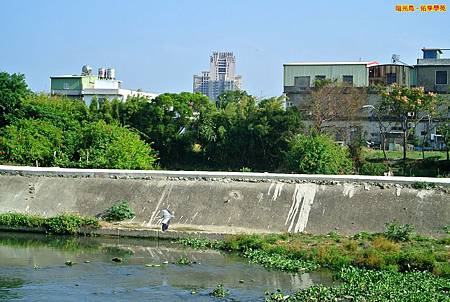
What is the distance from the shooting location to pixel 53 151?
1406 inches

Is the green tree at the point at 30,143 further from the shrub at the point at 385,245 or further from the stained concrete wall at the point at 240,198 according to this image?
the shrub at the point at 385,245

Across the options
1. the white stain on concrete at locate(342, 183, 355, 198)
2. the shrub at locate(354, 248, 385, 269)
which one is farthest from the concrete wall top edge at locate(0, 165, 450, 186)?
the shrub at locate(354, 248, 385, 269)

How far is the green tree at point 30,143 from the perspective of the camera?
3444cm

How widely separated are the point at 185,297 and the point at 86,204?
10850 mm

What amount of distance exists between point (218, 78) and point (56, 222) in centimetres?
13879

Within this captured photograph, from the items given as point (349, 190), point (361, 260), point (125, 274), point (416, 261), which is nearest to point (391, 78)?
point (349, 190)

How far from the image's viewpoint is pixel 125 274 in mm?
19266

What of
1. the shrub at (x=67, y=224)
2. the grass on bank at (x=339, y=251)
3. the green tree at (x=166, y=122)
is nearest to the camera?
the grass on bank at (x=339, y=251)

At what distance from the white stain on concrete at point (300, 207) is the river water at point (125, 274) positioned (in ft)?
10.9

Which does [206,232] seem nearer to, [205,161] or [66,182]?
[66,182]

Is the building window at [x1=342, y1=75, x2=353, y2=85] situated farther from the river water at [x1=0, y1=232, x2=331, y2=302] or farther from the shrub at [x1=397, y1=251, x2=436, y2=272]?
Result: the shrub at [x1=397, y1=251, x2=436, y2=272]

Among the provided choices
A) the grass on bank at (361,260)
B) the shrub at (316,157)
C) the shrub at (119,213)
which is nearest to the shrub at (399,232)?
the grass on bank at (361,260)

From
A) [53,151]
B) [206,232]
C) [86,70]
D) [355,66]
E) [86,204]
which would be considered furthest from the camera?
[86,70]

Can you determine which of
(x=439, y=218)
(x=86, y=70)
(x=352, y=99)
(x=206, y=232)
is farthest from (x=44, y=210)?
(x=86, y=70)
